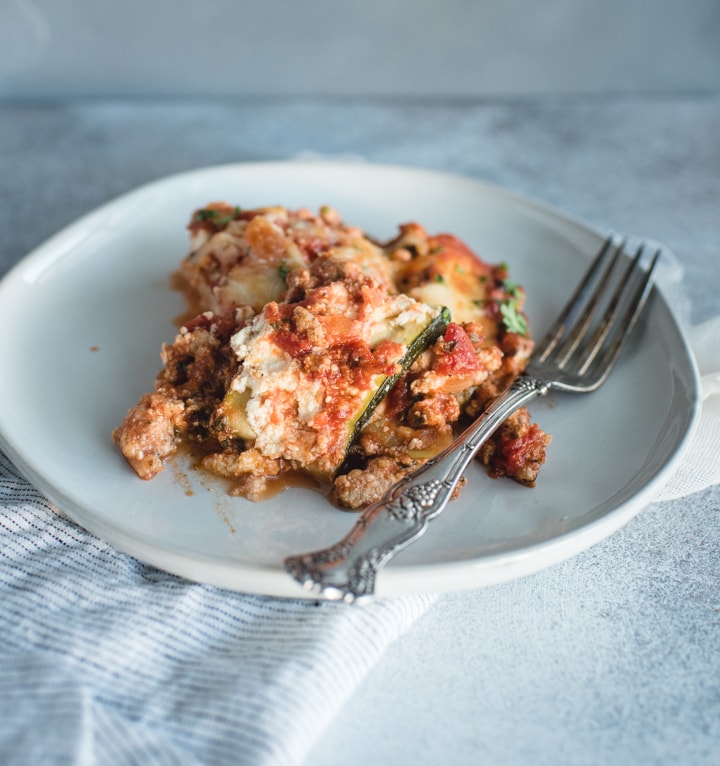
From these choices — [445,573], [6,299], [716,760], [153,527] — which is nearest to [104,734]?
[153,527]

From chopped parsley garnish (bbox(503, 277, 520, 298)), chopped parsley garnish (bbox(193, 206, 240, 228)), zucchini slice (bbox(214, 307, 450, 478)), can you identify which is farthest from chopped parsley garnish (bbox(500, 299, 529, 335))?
chopped parsley garnish (bbox(193, 206, 240, 228))

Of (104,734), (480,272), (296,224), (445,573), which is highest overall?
(296,224)

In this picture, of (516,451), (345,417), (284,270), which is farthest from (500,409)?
(284,270)

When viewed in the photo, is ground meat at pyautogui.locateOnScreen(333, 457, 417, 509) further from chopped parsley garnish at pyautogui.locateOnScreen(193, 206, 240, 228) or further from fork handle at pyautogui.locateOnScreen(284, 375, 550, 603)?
chopped parsley garnish at pyautogui.locateOnScreen(193, 206, 240, 228)

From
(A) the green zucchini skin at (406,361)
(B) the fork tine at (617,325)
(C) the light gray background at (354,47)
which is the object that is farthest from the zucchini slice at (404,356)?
(C) the light gray background at (354,47)

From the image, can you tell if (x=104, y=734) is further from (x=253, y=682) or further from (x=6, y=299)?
(x=6, y=299)

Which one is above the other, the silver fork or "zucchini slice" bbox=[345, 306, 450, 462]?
"zucchini slice" bbox=[345, 306, 450, 462]

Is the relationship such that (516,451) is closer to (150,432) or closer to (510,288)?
(510,288)
